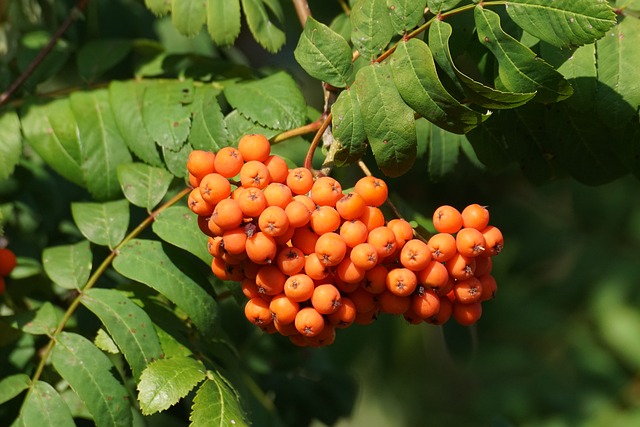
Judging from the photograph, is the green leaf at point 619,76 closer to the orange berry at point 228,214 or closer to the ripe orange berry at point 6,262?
the orange berry at point 228,214

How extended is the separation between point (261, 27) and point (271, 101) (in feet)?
0.61

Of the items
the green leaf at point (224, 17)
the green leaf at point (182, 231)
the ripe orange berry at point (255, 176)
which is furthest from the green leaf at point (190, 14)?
the ripe orange berry at point (255, 176)

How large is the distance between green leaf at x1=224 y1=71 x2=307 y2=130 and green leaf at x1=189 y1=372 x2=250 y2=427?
53 cm

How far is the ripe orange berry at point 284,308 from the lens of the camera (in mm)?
1436

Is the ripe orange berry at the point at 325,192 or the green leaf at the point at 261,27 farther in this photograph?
the green leaf at the point at 261,27

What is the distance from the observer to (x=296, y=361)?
7.98ft

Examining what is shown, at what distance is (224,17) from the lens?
71.2 inches

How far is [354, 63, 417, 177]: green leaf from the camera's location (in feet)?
4.84

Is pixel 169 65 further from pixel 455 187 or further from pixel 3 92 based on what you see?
pixel 455 187

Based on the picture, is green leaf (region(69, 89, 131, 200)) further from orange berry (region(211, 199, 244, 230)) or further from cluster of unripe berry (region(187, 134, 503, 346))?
orange berry (region(211, 199, 244, 230))

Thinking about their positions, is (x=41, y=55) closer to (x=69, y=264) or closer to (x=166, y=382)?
(x=69, y=264)

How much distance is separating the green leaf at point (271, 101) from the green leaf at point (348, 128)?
0.73 ft

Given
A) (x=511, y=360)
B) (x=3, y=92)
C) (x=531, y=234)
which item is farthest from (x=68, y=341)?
(x=511, y=360)

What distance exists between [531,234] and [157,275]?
69.9 inches
